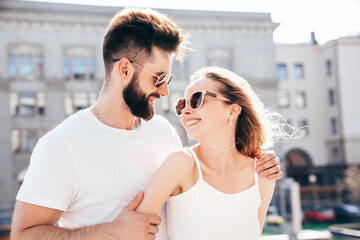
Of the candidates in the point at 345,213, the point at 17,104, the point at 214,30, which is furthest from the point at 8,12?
the point at 345,213

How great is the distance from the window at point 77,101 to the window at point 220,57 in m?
9.47

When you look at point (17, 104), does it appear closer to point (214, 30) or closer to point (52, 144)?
point (214, 30)

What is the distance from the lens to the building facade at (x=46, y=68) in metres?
28.8

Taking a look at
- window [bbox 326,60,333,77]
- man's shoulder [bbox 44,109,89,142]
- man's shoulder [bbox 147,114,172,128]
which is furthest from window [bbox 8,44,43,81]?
man's shoulder [bbox 44,109,89,142]

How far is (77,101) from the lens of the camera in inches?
1200

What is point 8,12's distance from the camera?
29.0 m

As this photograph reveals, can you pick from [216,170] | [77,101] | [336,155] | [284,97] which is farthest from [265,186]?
[336,155]

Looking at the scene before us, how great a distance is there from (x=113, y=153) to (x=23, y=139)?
1122 inches

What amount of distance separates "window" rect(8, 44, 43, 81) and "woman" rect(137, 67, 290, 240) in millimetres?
28857

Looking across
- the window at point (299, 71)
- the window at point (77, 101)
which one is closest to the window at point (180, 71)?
the window at point (77, 101)

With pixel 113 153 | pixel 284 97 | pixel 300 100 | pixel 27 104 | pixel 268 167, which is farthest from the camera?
pixel 300 100

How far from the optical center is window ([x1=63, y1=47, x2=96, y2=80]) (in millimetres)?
30598

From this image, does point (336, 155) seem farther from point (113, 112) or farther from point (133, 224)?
point (133, 224)

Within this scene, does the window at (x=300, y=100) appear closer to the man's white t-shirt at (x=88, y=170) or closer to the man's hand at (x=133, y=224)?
the man's white t-shirt at (x=88, y=170)
